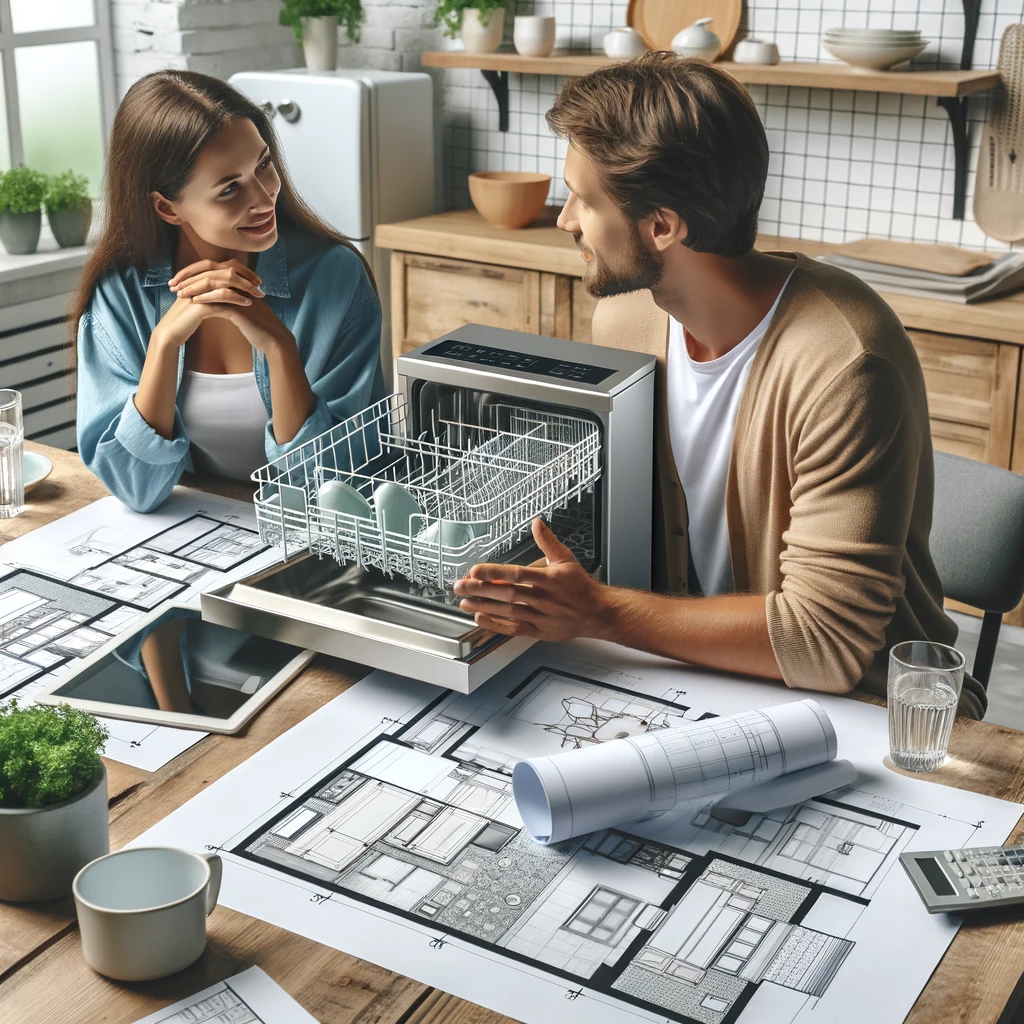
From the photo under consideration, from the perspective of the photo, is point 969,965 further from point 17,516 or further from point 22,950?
point 17,516

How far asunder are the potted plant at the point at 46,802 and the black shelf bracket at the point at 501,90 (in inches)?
132

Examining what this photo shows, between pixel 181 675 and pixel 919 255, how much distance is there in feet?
7.93

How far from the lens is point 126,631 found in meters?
1.48

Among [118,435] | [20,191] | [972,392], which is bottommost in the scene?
[972,392]

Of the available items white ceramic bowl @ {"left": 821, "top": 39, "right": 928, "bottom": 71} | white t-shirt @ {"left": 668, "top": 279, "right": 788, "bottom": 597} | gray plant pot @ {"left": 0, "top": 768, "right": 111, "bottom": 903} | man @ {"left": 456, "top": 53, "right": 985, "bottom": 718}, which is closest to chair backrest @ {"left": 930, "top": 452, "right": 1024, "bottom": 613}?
man @ {"left": 456, "top": 53, "right": 985, "bottom": 718}

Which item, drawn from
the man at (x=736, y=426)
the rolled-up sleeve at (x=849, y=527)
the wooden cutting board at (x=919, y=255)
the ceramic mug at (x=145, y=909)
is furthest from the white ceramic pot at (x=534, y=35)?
the ceramic mug at (x=145, y=909)

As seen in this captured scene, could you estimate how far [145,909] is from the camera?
94cm

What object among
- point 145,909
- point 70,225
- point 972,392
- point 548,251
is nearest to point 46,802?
point 145,909

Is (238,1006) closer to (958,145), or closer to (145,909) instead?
(145,909)

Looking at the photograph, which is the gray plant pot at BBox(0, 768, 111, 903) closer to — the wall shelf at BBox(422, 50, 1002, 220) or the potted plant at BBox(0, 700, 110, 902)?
the potted plant at BBox(0, 700, 110, 902)

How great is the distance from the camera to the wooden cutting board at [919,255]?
10.0 feet

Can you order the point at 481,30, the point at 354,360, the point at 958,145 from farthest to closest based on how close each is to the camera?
the point at 481,30, the point at 958,145, the point at 354,360

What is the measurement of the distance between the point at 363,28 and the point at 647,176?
3.05 m

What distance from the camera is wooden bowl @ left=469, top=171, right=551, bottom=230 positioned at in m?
3.67
